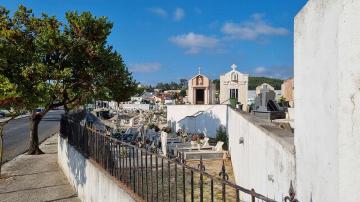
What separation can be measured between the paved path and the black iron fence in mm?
1310

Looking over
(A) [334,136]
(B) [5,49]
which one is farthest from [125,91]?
(A) [334,136]

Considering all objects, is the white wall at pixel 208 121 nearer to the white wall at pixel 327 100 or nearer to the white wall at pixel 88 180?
the white wall at pixel 88 180

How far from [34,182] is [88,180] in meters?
3.75

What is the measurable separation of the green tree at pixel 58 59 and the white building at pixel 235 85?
55.2 feet

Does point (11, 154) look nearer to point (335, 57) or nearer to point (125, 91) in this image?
point (125, 91)

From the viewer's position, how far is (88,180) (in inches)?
408

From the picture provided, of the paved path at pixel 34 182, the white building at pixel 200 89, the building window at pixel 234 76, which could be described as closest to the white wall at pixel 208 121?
the building window at pixel 234 76

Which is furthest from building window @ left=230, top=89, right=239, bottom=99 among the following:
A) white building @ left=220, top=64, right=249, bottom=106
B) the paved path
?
the paved path

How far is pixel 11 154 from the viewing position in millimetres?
20812

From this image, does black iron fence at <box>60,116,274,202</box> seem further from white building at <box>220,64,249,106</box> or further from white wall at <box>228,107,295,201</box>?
white building at <box>220,64,249,106</box>

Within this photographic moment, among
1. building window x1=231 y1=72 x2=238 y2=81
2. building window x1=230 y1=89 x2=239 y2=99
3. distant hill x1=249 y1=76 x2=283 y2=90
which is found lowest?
building window x1=230 y1=89 x2=239 y2=99

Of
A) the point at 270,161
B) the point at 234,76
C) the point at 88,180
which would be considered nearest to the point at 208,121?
the point at 234,76

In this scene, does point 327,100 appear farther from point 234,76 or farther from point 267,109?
point 234,76

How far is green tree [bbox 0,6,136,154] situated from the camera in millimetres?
11859
